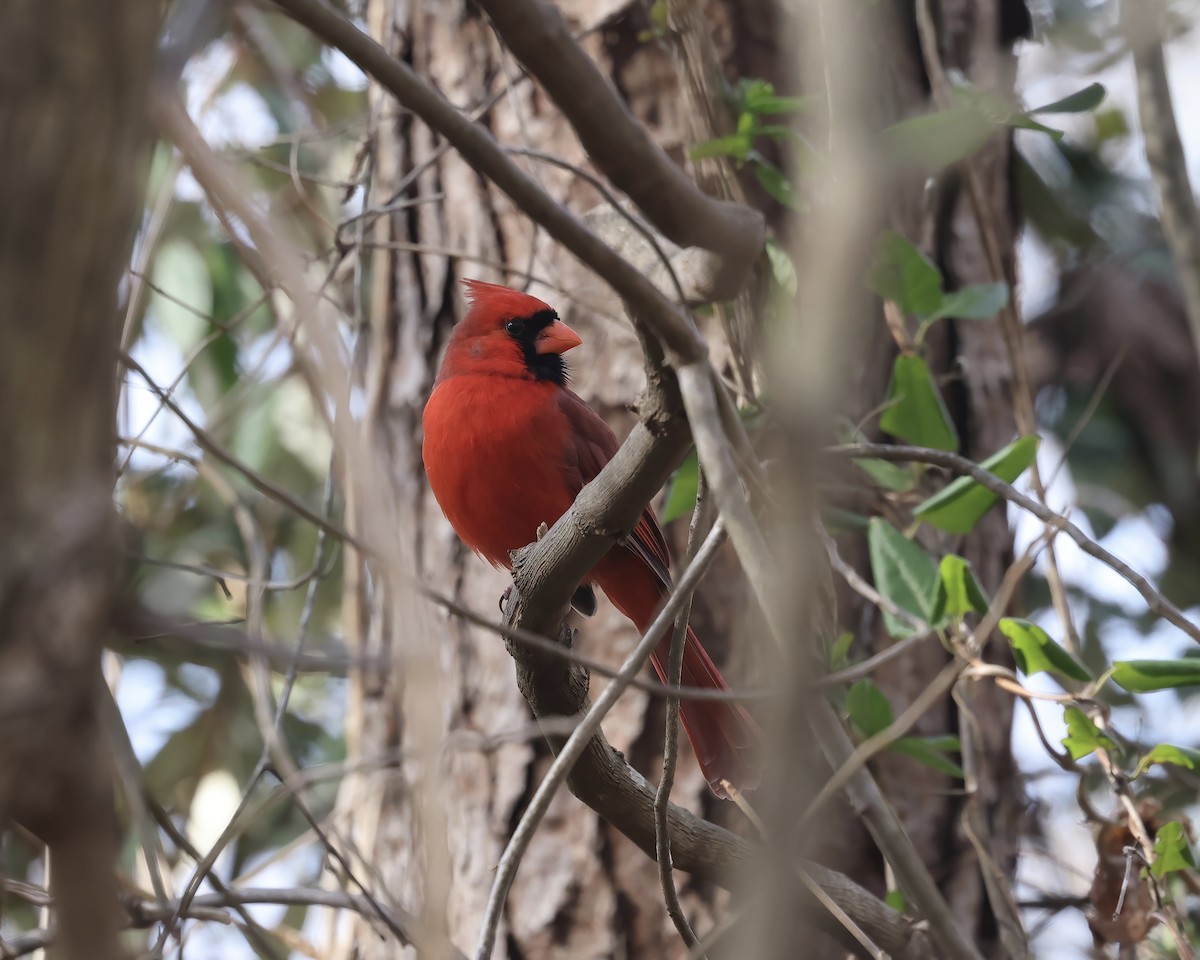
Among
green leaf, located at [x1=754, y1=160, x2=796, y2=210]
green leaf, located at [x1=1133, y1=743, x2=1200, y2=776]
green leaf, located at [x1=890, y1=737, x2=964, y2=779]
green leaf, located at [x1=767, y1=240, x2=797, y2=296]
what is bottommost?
green leaf, located at [x1=890, y1=737, x2=964, y2=779]

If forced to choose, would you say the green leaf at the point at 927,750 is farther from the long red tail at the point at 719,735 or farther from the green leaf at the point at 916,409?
the green leaf at the point at 916,409

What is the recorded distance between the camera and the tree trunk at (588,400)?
2.98 meters

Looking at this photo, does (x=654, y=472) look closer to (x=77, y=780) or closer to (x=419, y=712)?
(x=419, y=712)

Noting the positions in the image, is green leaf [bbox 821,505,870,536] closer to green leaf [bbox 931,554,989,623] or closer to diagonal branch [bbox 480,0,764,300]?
green leaf [bbox 931,554,989,623]

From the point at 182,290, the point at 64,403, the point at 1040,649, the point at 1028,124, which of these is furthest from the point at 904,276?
the point at 182,290

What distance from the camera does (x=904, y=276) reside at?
2791 millimetres

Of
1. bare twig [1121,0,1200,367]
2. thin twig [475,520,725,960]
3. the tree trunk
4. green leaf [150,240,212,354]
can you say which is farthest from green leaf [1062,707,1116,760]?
green leaf [150,240,212,354]

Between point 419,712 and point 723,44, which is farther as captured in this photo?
point 723,44

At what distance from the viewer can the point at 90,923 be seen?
2.20ft

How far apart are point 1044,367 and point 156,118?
4163mm

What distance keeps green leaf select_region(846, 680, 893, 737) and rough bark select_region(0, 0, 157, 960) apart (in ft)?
6.47

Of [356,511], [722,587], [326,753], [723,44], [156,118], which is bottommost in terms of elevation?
[326,753]

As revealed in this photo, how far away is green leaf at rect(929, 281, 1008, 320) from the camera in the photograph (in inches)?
109

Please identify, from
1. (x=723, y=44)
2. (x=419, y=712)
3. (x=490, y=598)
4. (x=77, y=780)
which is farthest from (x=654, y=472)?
(x=723, y=44)
